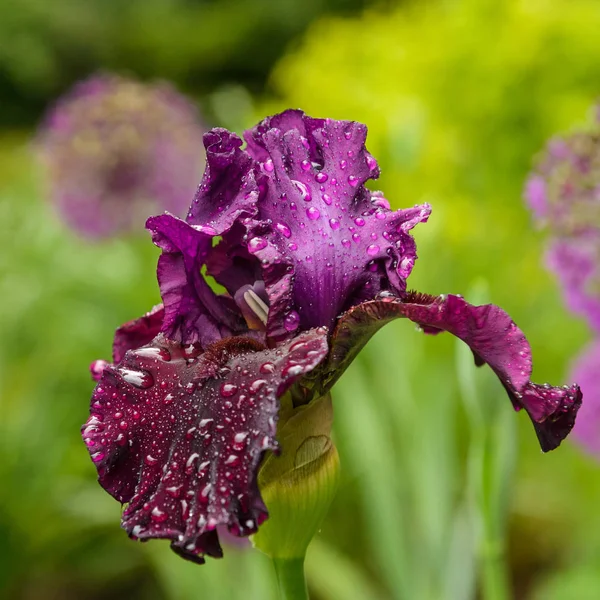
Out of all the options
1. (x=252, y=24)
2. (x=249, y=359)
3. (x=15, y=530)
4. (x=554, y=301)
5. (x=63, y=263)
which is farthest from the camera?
(x=252, y=24)

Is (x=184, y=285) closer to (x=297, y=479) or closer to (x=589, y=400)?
(x=297, y=479)

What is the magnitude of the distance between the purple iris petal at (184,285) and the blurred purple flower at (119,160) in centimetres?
146

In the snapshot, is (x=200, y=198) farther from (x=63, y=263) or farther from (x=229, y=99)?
(x=63, y=263)

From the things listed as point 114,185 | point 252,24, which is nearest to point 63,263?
point 114,185

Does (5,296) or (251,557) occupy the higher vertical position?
(5,296)

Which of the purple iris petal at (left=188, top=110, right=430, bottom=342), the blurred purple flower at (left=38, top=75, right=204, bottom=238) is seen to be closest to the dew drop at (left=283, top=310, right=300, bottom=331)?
the purple iris petal at (left=188, top=110, right=430, bottom=342)

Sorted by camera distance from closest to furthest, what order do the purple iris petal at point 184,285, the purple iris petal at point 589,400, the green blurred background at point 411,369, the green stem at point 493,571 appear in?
the purple iris petal at point 184,285 → the green stem at point 493,571 → the purple iris petal at point 589,400 → the green blurred background at point 411,369

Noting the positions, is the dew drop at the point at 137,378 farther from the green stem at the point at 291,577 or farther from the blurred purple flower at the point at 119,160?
the blurred purple flower at the point at 119,160

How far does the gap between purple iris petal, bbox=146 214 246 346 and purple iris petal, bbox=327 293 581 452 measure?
119 millimetres

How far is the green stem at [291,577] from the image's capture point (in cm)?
55

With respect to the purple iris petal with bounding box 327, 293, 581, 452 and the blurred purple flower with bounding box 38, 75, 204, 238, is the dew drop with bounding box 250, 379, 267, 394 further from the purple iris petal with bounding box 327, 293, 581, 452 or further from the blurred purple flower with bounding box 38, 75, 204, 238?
the blurred purple flower with bounding box 38, 75, 204, 238

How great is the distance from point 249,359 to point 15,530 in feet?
5.21

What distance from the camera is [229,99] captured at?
1848 mm

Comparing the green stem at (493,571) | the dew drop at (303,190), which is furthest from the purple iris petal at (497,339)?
the green stem at (493,571)
